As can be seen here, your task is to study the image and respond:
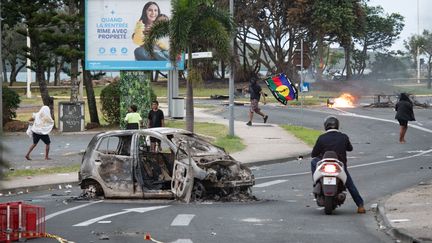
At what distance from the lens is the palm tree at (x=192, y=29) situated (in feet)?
83.0

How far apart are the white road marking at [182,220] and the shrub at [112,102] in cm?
2328

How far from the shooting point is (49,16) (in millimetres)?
33000

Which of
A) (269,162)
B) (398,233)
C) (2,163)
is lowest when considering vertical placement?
(269,162)

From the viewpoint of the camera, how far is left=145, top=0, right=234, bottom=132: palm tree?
25.3 m

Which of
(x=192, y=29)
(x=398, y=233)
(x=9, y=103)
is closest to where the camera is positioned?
(x=398, y=233)

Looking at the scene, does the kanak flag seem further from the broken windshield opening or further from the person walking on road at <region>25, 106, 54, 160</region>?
the broken windshield opening

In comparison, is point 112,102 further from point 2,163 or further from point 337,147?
point 2,163

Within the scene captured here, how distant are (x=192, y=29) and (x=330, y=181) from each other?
1453cm

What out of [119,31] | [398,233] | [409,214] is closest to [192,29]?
[119,31]

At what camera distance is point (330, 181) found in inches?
467

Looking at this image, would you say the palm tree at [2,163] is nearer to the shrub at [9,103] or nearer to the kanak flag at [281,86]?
the shrub at [9,103]

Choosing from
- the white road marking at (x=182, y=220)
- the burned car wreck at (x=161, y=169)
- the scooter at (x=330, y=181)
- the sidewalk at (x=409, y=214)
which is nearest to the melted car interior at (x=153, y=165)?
the burned car wreck at (x=161, y=169)

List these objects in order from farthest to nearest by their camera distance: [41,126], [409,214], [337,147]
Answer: [41,126], [337,147], [409,214]

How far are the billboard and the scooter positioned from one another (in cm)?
2050
